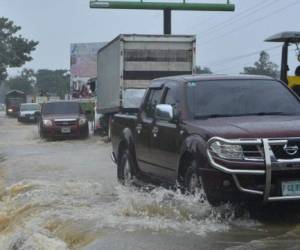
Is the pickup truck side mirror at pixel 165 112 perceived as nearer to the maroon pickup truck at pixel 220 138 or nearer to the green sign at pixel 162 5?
the maroon pickup truck at pixel 220 138

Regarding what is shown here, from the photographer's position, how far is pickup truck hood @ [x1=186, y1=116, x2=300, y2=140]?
772 cm

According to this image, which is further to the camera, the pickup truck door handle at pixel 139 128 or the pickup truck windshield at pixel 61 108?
the pickup truck windshield at pixel 61 108

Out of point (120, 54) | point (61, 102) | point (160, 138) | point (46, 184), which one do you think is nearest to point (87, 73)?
point (61, 102)

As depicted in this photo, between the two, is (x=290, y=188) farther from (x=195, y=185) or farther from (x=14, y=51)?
(x=14, y=51)

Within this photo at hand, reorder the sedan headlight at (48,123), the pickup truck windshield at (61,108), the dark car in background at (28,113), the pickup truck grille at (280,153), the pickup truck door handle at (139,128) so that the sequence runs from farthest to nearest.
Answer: the dark car in background at (28,113), the pickup truck windshield at (61,108), the sedan headlight at (48,123), the pickup truck door handle at (139,128), the pickup truck grille at (280,153)

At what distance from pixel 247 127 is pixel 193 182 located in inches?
35.0

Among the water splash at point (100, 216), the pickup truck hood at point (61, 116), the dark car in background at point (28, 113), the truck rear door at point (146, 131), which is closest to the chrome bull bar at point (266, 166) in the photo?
the water splash at point (100, 216)

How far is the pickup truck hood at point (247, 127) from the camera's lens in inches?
304

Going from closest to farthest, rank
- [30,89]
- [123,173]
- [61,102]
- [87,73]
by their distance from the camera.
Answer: [123,173], [61,102], [87,73], [30,89]

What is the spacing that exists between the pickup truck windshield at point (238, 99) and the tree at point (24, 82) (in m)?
135

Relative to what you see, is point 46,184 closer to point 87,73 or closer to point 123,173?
point 123,173

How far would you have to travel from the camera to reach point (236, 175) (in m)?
7.65

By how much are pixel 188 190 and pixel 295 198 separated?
1.29 meters

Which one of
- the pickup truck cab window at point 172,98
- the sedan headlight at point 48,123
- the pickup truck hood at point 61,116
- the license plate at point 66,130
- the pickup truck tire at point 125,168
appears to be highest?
the pickup truck cab window at point 172,98
